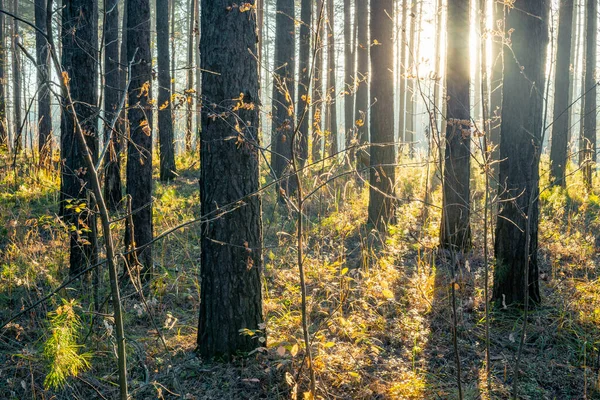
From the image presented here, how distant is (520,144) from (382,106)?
3.24 meters

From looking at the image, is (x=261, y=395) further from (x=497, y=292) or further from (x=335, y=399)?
(x=497, y=292)

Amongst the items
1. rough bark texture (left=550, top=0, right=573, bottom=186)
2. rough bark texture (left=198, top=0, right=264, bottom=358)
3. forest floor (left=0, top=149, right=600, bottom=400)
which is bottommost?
forest floor (left=0, top=149, right=600, bottom=400)

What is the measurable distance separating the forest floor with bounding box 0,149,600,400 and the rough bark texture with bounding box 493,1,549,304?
0.31 metres

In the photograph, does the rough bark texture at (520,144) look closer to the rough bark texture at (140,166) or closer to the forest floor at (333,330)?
the forest floor at (333,330)

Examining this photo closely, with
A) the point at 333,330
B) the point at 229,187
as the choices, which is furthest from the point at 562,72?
the point at 229,187

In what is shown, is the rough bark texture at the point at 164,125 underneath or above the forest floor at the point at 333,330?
above

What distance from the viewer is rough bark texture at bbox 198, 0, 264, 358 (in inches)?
135

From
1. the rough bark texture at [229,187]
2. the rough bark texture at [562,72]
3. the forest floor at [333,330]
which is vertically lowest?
the forest floor at [333,330]

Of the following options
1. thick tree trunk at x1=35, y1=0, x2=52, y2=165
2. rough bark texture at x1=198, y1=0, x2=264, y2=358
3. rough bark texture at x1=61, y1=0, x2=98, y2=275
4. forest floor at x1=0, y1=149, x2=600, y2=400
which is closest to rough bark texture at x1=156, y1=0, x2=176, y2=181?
thick tree trunk at x1=35, y1=0, x2=52, y2=165

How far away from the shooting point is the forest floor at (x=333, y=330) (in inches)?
130

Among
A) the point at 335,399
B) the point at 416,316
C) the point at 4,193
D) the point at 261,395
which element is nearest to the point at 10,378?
the point at 261,395

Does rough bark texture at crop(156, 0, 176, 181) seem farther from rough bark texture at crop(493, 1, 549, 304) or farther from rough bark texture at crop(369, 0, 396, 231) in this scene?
rough bark texture at crop(493, 1, 549, 304)

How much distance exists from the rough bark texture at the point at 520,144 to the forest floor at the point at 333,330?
31 centimetres

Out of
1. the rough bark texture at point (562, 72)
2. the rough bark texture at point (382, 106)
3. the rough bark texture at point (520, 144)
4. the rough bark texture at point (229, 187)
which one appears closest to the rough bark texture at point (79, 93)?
the rough bark texture at point (229, 187)
